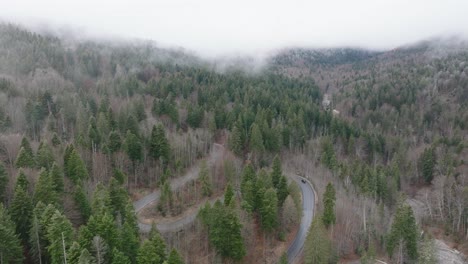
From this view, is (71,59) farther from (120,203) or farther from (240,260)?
(240,260)

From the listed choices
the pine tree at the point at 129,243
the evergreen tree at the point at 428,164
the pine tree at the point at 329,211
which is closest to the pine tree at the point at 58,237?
the pine tree at the point at 129,243

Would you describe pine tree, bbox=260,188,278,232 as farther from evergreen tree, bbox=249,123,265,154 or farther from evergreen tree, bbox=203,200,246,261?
evergreen tree, bbox=249,123,265,154

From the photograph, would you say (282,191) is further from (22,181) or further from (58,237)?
(22,181)

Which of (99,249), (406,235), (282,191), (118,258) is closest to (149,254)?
(118,258)

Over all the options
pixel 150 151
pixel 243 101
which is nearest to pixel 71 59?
pixel 243 101

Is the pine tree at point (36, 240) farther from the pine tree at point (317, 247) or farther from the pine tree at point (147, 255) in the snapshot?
the pine tree at point (317, 247)

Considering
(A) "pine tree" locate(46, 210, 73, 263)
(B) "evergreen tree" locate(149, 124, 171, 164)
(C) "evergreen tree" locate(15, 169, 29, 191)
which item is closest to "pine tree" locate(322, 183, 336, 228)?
(B) "evergreen tree" locate(149, 124, 171, 164)
